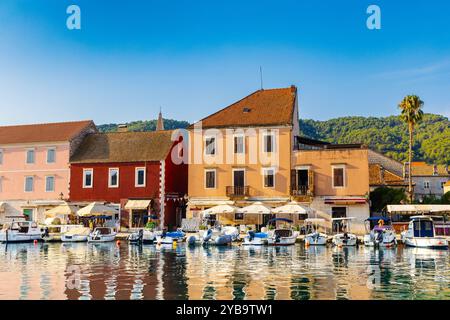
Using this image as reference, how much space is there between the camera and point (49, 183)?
55188 mm

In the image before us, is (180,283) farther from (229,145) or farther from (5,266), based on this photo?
(229,145)

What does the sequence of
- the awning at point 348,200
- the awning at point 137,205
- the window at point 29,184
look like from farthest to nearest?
the window at point 29,184 < the awning at point 137,205 < the awning at point 348,200

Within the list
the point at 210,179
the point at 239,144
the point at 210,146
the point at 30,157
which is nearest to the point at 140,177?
the point at 210,179

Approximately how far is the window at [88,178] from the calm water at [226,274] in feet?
58.6

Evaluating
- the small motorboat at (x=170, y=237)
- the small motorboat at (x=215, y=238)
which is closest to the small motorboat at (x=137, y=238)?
the small motorboat at (x=170, y=237)

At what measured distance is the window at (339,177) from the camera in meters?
46.8

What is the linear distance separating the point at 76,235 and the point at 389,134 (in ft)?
326

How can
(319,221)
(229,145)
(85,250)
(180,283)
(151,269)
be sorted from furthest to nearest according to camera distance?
1. (229,145)
2. (319,221)
3. (85,250)
4. (151,269)
5. (180,283)

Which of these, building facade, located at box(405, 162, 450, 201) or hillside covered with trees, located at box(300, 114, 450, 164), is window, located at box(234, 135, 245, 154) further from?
hillside covered with trees, located at box(300, 114, 450, 164)

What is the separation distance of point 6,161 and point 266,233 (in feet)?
111

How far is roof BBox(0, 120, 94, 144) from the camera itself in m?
55.8

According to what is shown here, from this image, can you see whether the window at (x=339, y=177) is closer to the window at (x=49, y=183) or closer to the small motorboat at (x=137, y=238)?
the small motorboat at (x=137, y=238)

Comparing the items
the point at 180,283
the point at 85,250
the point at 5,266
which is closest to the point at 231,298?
the point at 180,283
